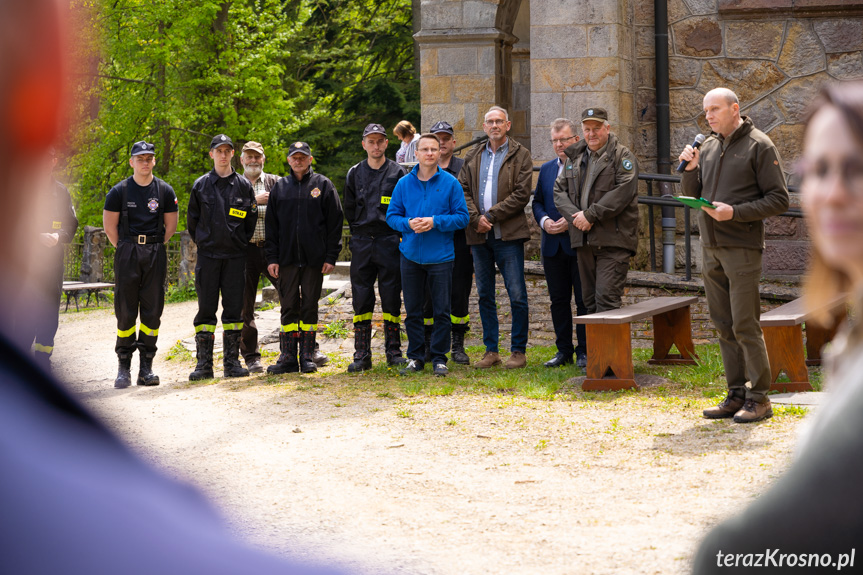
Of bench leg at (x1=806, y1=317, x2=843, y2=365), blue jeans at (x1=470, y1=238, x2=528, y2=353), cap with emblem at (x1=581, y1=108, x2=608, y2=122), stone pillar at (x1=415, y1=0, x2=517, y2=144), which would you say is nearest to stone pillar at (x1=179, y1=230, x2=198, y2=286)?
stone pillar at (x1=415, y1=0, x2=517, y2=144)

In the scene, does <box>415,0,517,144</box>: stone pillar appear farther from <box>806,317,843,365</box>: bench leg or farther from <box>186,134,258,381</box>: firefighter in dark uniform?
<box>806,317,843,365</box>: bench leg

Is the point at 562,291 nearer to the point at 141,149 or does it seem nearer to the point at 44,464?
the point at 141,149

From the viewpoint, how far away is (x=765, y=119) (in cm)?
1087

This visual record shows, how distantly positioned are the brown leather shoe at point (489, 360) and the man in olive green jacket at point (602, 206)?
1067 mm

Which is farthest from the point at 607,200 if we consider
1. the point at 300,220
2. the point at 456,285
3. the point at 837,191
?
the point at 837,191

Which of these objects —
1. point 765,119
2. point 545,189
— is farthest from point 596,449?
point 765,119

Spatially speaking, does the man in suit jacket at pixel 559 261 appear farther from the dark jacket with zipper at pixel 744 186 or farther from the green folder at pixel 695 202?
the green folder at pixel 695 202

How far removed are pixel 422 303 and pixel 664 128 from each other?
4.14 metres

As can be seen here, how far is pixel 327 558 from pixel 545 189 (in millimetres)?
5722

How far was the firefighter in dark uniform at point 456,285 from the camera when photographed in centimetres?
911

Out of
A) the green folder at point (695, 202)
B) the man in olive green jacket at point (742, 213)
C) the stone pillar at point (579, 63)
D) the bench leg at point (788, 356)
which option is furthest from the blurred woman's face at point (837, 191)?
the stone pillar at point (579, 63)

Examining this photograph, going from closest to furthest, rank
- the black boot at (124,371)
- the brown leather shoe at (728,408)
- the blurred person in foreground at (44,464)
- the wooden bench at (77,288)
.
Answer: the blurred person in foreground at (44,464) → the brown leather shoe at (728,408) → the black boot at (124,371) → the wooden bench at (77,288)

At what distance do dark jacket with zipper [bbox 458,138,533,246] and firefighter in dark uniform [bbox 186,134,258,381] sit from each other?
1.99 meters

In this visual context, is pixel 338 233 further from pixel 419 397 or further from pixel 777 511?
pixel 777 511
